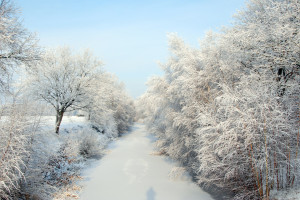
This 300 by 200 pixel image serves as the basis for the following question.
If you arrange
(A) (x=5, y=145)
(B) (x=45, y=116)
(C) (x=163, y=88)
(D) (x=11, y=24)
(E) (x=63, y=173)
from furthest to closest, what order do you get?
(C) (x=163, y=88), (E) (x=63, y=173), (B) (x=45, y=116), (D) (x=11, y=24), (A) (x=5, y=145)

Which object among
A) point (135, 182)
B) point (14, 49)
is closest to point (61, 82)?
point (14, 49)

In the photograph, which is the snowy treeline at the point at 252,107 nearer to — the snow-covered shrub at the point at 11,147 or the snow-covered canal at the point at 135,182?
the snow-covered canal at the point at 135,182

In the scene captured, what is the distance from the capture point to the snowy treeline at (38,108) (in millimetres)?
5441

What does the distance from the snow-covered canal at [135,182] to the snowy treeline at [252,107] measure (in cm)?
148

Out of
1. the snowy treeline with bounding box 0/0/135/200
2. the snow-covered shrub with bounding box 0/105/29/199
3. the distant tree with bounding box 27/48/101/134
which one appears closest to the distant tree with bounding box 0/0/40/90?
the snowy treeline with bounding box 0/0/135/200

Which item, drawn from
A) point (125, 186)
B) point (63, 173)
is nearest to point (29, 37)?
point (63, 173)

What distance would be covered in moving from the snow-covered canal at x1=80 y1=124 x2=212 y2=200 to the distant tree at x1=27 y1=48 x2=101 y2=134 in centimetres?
542

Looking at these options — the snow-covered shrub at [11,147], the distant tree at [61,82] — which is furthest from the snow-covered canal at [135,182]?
the distant tree at [61,82]

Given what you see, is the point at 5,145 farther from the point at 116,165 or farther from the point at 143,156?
the point at 143,156

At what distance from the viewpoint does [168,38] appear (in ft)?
47.0

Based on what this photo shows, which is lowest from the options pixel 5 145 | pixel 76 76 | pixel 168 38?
pixel 5 145

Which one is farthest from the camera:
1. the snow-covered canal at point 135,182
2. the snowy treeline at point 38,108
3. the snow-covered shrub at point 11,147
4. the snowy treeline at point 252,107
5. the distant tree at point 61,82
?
the distant tree at point 61,82

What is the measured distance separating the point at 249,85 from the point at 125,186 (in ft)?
26.1

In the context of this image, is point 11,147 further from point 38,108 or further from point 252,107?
point 252,107
